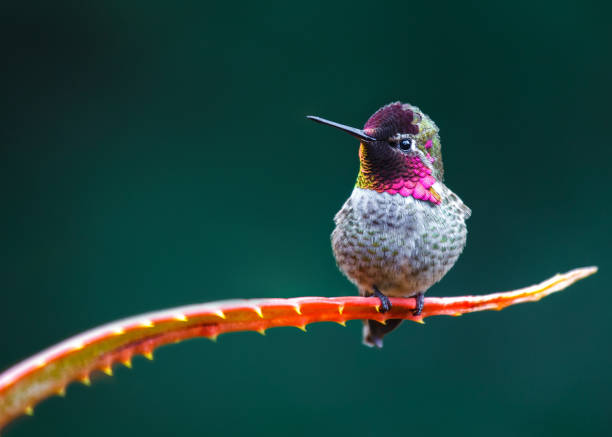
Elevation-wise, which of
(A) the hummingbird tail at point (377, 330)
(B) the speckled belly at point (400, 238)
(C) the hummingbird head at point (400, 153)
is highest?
(C) the hummingbird head at point (400, 153)

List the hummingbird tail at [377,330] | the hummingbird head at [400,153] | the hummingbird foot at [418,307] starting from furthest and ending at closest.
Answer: the hummingbird tail at [377,330] < the hummingbird foot at [418,307] < the hummingbird head at [400,153]

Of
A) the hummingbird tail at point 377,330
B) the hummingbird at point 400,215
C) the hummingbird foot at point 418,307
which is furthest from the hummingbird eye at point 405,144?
the hummingbird tail at point 377,330

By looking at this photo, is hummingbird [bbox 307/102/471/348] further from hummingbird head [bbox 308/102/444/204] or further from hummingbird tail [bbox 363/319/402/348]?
hummingbird tail [bbox 363/319/402/348]

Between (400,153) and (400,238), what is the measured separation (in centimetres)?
16

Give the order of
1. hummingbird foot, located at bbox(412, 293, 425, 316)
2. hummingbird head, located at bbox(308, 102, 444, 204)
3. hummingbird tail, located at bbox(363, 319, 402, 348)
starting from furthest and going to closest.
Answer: hummingbird tail, located at bbox(363, 319, 402, 348) → hummingbird foot, located at bbox(412, 293, 425, 316) → hummingbird head, located at bbox(308, 102, 444, 204)

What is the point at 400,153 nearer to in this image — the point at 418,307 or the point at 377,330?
the point at 418,307

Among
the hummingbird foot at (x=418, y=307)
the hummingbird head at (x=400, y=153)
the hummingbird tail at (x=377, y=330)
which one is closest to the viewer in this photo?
the hummingbird head at (x=400, y=153)

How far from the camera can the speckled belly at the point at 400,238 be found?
0.76m

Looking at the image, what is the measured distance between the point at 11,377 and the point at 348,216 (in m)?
0.55

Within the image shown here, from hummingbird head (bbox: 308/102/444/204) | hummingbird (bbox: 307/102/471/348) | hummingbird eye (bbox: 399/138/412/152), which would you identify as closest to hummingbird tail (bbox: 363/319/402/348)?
hummingbird (bbox: 307/102/471/348)

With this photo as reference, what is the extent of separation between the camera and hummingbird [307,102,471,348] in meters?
0.65

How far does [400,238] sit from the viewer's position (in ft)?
2.57

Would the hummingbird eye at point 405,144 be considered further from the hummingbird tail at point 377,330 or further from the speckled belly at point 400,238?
the hummingbird tail at point 377,330

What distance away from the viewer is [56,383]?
0.35 m
